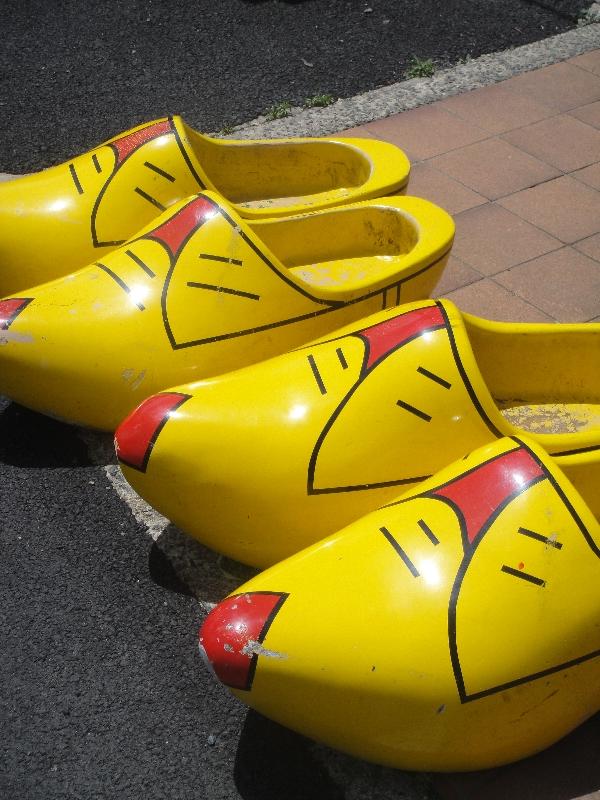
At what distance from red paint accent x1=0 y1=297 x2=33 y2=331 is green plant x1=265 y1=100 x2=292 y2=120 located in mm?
2104

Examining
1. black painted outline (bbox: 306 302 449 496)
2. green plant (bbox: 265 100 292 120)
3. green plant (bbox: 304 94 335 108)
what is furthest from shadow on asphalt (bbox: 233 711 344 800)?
green plant (bbox: 304 94 335 108)

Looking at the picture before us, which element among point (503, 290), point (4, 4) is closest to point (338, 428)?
point (503, 290)

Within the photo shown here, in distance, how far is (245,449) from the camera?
214 cm

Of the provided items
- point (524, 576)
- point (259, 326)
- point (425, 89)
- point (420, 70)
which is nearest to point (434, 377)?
point (524, 576)

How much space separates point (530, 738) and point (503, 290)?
5.98ft

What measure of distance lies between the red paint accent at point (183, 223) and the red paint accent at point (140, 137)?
426 mm

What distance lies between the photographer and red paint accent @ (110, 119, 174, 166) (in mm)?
2955

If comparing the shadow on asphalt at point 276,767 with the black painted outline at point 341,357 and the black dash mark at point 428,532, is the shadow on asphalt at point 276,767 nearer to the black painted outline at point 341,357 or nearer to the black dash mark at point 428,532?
the black dash mark at point 428,532

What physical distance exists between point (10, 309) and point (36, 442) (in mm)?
376

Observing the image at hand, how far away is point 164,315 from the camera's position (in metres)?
2.52

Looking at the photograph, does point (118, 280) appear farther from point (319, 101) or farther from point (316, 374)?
point (319, 101)

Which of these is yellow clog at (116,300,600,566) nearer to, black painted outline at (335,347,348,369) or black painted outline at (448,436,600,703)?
black painted outline at (335,347,348,369)

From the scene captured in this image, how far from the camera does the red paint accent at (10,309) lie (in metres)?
2.54

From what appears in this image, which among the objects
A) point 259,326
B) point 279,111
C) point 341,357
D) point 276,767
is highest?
point 341,357
